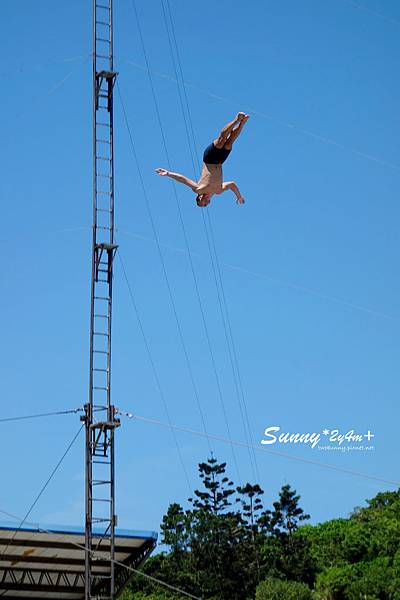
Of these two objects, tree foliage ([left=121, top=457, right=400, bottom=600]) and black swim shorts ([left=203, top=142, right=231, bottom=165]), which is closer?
black swim shorts ([left=203, top=142, right=231, bottom=165])

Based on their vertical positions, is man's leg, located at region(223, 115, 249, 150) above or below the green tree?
below

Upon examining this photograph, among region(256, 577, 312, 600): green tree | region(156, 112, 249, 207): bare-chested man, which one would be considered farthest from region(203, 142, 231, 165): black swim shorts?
region(256, 577, 312, 600): green tree

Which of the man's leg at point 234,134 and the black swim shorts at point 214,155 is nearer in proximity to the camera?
the man's leg at point 234,134

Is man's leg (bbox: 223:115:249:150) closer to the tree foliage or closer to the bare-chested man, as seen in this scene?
the bare-chested man

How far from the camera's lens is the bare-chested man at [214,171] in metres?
15.5

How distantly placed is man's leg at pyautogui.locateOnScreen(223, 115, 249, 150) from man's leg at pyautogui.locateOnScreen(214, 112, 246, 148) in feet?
0.12

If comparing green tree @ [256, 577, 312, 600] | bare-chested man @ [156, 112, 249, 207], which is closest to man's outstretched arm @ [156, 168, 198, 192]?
bare-chested man @ [156, 112, 249, 207]

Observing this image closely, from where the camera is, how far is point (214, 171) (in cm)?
1599

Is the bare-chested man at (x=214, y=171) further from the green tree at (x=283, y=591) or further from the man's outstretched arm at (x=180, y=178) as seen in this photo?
the green tree at (x=283, y=591)

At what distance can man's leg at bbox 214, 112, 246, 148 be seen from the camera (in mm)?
15102

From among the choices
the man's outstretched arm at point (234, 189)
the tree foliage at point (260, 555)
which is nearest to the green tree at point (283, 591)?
the tree foliage at point (260, 555)

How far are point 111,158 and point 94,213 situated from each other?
123 centimetres

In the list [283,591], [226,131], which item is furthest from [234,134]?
[283,591]

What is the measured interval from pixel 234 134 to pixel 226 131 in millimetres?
200
